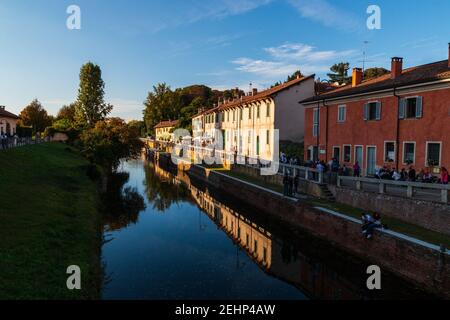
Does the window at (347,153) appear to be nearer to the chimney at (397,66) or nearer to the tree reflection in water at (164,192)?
the chimney at (397,66)

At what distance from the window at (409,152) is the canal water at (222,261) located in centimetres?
783

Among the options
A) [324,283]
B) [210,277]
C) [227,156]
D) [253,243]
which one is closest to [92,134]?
[227,156]

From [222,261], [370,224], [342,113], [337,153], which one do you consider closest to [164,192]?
[337,153]

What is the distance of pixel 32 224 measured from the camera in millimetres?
14359

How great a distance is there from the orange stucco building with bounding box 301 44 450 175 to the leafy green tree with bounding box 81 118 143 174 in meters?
24.1

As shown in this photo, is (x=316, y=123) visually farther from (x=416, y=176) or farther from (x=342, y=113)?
(x=416, y=176)

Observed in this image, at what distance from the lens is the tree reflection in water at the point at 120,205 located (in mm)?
23638

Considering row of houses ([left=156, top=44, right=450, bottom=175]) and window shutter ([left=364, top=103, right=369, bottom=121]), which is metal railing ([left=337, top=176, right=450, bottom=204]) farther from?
window shutter ([left=364, top=103, right=369, bottom=121])

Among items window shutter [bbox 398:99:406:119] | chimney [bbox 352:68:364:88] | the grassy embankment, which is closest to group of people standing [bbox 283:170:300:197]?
the grassy embankment

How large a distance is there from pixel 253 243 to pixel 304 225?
299cm

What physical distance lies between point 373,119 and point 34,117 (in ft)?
245

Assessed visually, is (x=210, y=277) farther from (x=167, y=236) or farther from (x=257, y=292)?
(x=167, y=236)

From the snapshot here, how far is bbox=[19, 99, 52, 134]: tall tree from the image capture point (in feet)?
253

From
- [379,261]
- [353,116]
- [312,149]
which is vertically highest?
[353,116]
